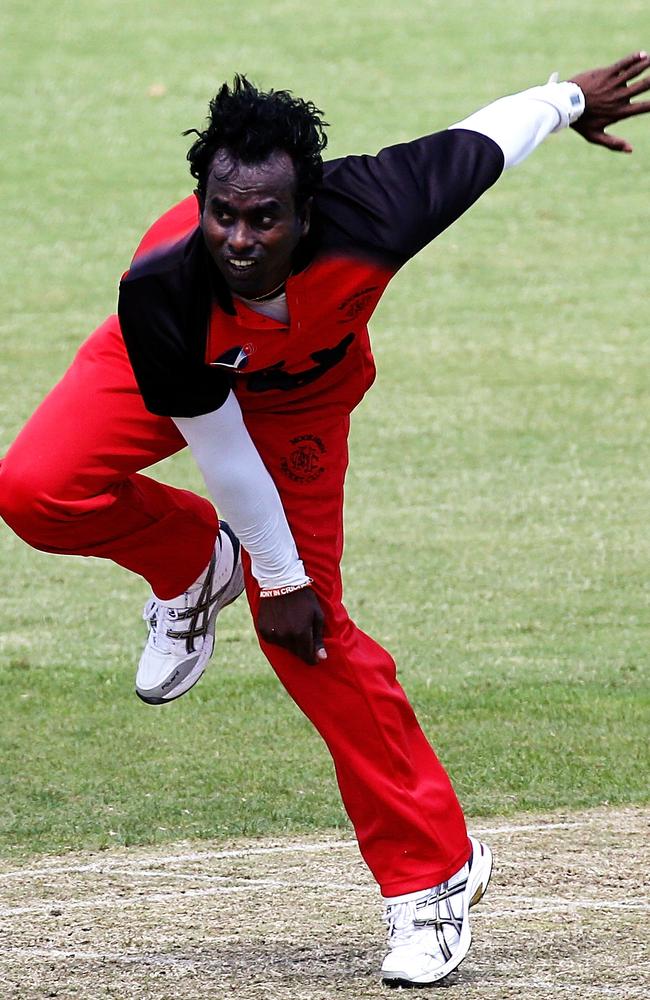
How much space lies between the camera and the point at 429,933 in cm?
453

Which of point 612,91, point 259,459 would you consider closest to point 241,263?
point 259,459

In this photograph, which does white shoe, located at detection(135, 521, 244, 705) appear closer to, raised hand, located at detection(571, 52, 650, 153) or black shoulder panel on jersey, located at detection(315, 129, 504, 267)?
black shoulder panel on jersey, located at detection(315, 129, 504, 267)

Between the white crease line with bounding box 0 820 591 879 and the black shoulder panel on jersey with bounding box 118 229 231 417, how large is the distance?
1.88 metres

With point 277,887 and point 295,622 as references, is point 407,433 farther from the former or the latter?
point 295,622

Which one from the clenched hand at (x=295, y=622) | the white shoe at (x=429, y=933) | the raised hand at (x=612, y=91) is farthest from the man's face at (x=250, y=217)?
the white shoe at (x=429, y=933)

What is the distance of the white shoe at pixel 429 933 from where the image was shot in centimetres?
450

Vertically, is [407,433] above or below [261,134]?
below

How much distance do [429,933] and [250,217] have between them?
1.84 meters

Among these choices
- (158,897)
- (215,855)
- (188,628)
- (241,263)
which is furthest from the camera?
(215,855)

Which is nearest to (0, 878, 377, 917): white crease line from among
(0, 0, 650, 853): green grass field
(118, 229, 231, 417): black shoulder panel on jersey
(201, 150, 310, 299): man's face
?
(0, 0, 650, 853): green grass field

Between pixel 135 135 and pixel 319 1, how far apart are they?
3.98 m

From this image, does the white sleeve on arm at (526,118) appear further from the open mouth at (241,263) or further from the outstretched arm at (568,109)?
the open mouth at (241,263)

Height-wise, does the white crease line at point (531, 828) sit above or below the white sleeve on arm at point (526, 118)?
below

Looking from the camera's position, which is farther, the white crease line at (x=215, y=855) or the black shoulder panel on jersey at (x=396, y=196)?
the white crease line at (x=215, y=855)
